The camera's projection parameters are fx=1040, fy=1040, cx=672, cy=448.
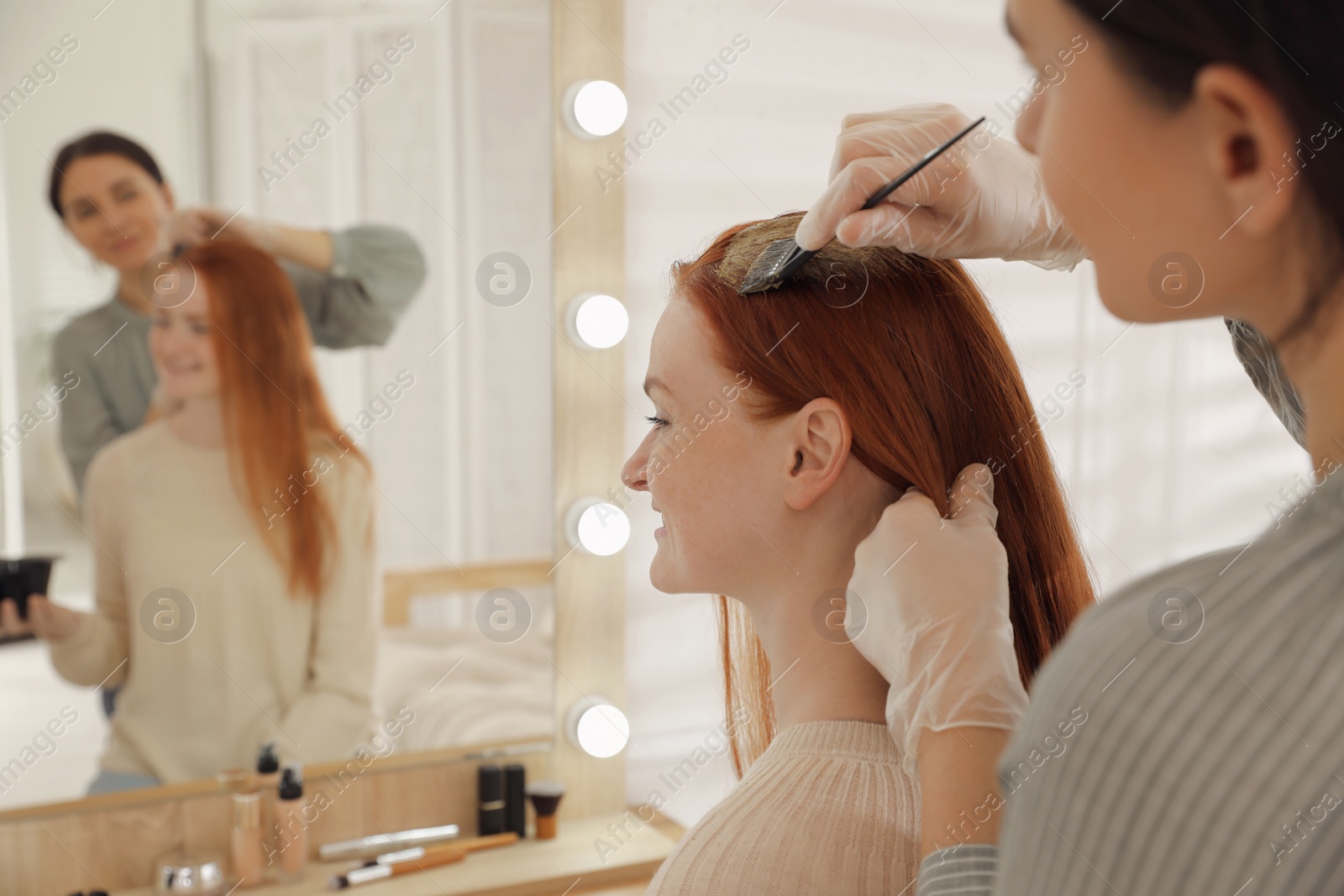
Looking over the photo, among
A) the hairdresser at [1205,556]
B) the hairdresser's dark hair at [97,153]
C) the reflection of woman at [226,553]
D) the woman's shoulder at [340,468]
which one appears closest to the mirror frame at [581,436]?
the reflection of woman at [226,553]

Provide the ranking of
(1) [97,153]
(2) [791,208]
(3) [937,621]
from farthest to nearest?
1. (2) [791,208]
2. (1) [97,153]
3. (3) [937,621]

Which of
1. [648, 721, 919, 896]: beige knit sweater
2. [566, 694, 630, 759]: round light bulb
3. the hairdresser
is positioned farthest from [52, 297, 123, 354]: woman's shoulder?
the hairdresser

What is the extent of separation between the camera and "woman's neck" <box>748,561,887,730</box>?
2.59 feet

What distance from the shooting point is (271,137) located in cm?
118

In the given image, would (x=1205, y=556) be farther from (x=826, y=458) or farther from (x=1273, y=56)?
(x=826, y=458)

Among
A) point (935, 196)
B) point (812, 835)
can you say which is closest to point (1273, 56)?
point (935, 196)

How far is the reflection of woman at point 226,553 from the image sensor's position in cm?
116

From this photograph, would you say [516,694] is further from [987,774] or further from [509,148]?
[987,774]

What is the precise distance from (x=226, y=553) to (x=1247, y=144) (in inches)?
44.4

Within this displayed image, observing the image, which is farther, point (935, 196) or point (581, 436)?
point (581, 436)

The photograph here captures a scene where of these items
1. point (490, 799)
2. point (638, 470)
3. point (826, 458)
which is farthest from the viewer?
point (490, 799)

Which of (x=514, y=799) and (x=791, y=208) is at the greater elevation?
(x=791, y=208)

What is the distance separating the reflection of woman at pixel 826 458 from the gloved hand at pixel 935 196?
2.5 inches

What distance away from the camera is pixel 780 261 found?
0.79 metres
